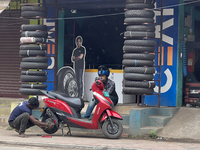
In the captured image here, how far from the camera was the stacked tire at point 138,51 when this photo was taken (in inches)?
412

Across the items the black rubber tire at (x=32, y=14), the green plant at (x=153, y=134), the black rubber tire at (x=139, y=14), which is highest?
the black rubber tire at (x=32, y=14)

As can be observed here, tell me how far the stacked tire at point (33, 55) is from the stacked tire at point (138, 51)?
2810 millimetres

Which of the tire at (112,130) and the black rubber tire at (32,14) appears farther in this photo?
the black rubber tire at (32,14)

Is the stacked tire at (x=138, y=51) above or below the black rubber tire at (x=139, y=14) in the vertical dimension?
below

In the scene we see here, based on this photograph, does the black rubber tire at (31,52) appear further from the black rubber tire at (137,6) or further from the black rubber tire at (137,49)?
the black rubber tire at (137,6)

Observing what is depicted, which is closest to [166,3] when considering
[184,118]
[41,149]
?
[184,118]

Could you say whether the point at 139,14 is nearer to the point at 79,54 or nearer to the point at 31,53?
the point at 79,54

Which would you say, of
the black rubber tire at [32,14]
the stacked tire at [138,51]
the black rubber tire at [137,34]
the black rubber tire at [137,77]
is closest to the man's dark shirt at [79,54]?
the black rubber tire at [32,14]

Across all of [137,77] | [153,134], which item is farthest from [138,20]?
[153,134]

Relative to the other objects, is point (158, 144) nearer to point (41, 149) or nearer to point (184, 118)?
point (184, 118)

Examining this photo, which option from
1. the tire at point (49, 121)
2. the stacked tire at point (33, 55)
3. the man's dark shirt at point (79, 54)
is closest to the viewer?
the tire at point (49, 121)

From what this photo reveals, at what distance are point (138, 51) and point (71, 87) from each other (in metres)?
3.42

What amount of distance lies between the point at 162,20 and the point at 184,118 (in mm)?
3083

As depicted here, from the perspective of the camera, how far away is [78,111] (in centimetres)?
993
